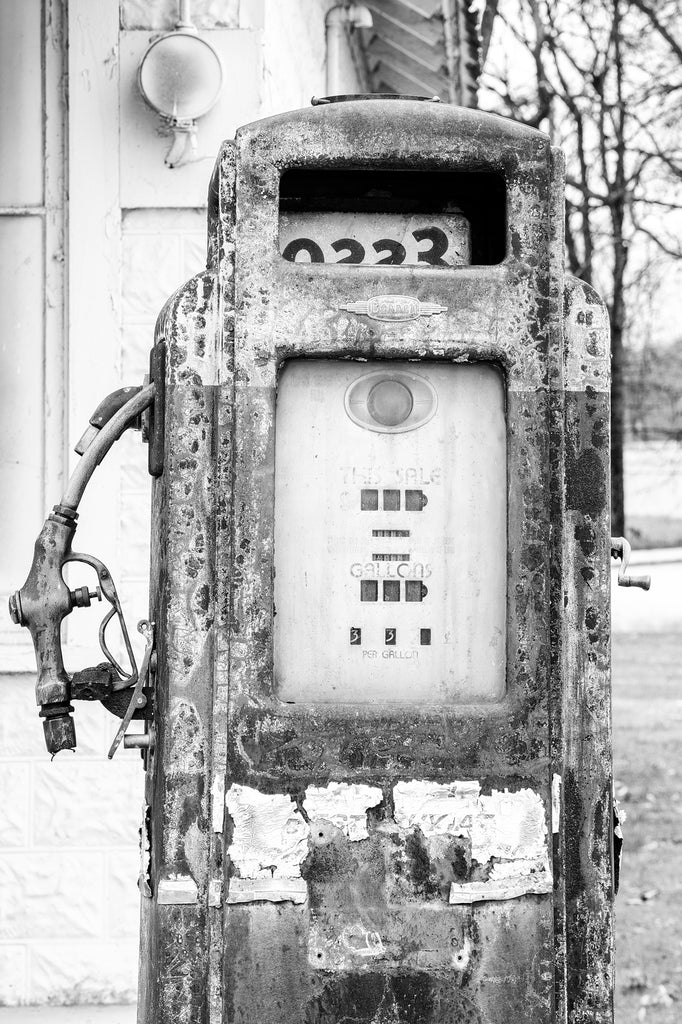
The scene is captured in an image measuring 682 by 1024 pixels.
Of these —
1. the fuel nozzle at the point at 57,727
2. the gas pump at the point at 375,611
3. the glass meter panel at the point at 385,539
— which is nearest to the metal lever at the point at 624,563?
the gas pump at the point at 375,611

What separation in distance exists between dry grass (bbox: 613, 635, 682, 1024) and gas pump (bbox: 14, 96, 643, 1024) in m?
2.72

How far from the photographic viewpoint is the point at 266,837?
2479mm

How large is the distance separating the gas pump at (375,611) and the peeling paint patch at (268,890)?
0.01 metres

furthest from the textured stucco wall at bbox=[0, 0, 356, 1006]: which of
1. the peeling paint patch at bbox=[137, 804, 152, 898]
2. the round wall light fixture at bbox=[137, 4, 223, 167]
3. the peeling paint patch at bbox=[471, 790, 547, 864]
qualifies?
the peeling paint patch at bbox=[471, 790, 547, 864]

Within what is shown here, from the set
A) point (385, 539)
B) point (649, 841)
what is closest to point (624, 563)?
point (385, 539)

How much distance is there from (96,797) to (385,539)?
218 cm

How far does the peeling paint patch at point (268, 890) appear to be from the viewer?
247cm

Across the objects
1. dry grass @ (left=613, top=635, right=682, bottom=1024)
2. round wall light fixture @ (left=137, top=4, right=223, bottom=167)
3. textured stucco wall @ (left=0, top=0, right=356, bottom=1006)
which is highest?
round wall light fixture @ (left=137, top=4, right=223, bottom=167)

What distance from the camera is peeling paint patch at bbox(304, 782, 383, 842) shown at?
2488 mm

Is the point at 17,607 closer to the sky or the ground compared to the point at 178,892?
closer to the sky

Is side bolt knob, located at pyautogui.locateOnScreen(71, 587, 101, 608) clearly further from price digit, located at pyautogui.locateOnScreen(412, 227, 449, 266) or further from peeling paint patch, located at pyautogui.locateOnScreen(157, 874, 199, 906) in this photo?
price digit, located at pyautogui.locateOnScreen(412, 227, 449, 266)

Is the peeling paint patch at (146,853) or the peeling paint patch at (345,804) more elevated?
the peeling paint patch at (345,804)

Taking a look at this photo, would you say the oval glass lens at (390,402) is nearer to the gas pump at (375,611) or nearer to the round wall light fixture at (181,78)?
the gas pump at (375,611)

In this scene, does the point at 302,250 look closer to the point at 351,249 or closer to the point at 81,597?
the point at 351,249
